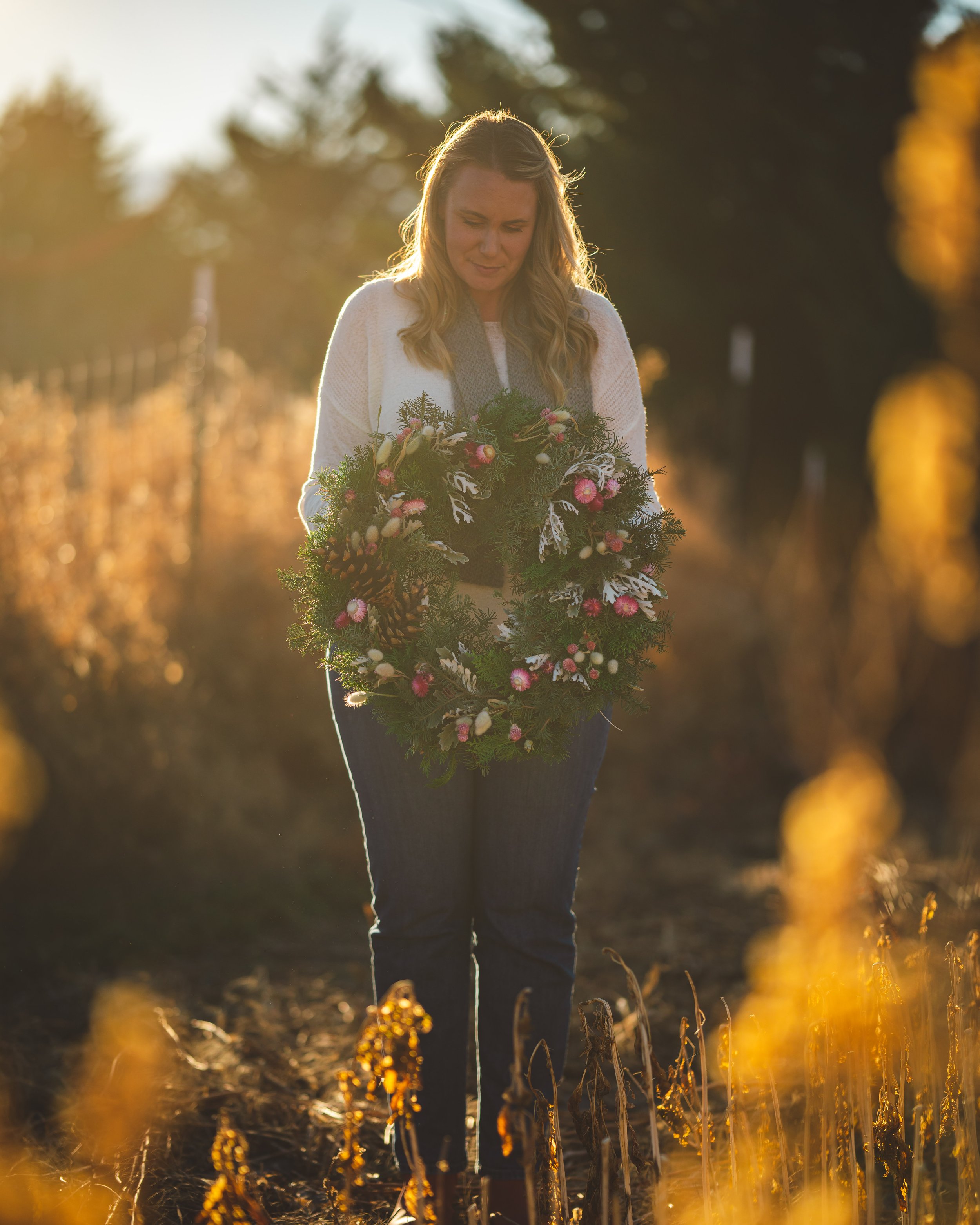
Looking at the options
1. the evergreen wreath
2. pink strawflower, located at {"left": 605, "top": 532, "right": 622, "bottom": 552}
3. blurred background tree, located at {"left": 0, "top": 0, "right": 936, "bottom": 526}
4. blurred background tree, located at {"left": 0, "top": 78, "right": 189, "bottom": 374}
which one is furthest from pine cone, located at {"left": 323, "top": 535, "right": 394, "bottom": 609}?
blurred background tree, located at {"left": 0, "top": 78, "right": 189, "bottom": 374}

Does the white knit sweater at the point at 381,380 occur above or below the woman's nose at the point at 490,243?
below

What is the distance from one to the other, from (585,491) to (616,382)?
1.02 feet

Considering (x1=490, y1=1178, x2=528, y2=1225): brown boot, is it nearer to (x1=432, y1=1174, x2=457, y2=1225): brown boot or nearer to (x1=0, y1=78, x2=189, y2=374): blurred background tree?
(x1=432, y1=1174, x2=457, y2=1225): brown boot

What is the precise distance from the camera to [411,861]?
5.61 feet

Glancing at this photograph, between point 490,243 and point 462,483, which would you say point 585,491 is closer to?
point 462,483

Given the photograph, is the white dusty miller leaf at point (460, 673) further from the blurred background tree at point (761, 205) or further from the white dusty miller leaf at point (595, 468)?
the blurred background tree at point (761, 205)

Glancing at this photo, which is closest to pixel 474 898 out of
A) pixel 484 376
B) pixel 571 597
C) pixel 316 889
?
pixel 571 597

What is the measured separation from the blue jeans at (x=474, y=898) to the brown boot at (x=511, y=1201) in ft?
0.04

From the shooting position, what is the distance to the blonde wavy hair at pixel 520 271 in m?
1.75

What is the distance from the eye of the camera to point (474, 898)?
1807 millimetres

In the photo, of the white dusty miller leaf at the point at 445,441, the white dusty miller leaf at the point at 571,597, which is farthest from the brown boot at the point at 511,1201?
the white dusty miller leaf at the point at 445,441

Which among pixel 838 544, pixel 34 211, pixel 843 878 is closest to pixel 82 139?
pixel 34 211

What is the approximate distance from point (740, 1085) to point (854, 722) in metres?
4.82

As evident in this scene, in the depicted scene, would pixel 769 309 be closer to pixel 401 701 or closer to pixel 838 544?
pixel 838 544
